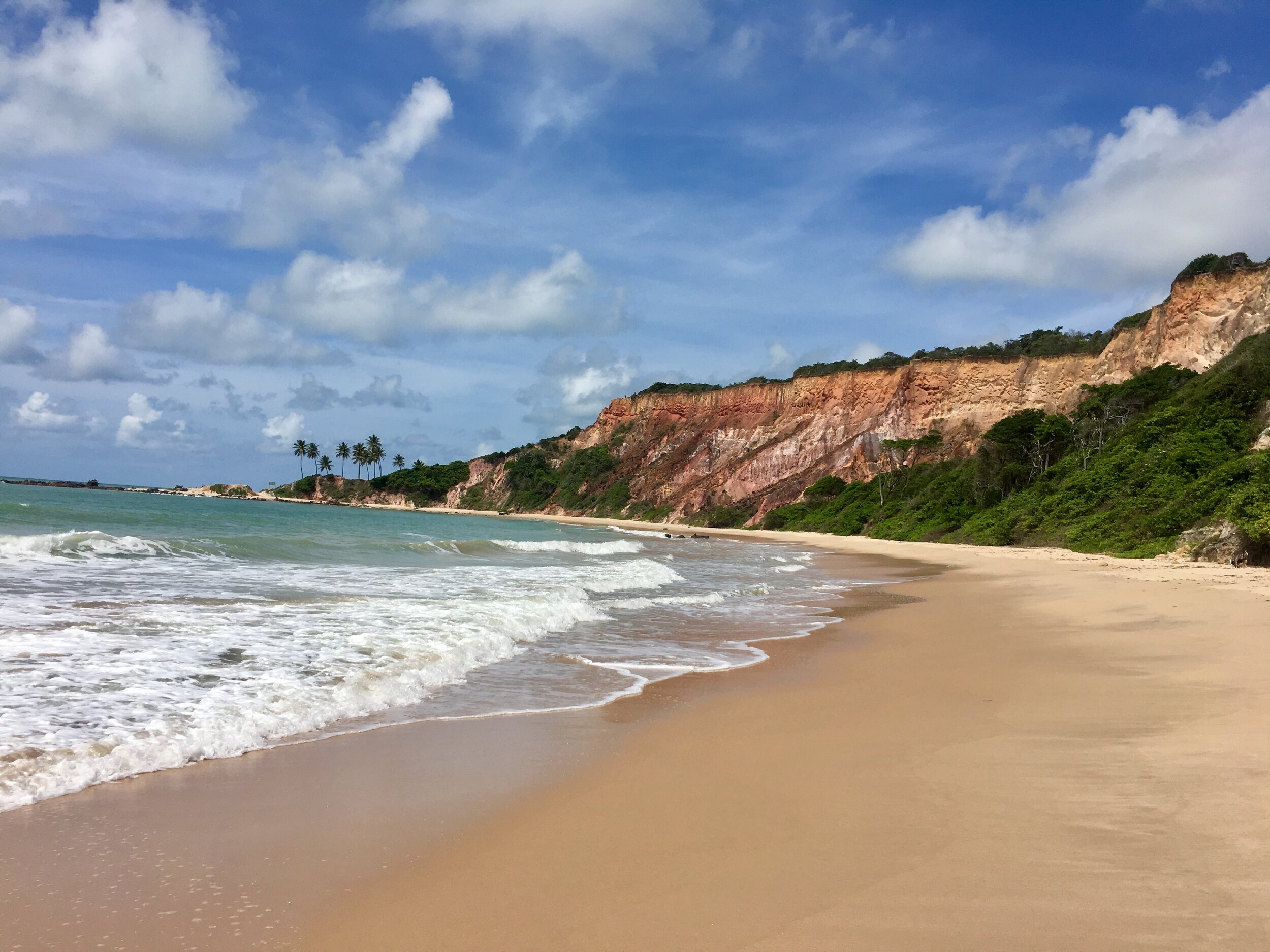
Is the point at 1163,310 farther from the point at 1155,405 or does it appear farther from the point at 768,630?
the point at 768,630

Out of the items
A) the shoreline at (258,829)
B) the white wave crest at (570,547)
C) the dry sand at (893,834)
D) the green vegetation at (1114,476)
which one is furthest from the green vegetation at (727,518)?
the shoreline at (258,829)

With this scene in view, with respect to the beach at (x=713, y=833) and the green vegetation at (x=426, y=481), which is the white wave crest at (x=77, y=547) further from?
the green vegetation at (x=426, y=481)

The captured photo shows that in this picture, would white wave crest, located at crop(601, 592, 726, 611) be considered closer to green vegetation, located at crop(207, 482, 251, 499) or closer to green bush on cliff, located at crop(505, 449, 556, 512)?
green bush on cliff, located at crop(505, 449, 556, 512)

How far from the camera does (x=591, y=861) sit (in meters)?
3.23

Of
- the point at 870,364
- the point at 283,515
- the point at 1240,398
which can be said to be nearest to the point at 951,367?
the point at 870,364

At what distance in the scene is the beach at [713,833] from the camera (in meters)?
2.62

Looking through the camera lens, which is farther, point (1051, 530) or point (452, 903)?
point (1051, 530)

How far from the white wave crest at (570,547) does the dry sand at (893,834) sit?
20978 millimetres

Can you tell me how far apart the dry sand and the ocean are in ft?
6.89

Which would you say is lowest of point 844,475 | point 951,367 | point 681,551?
point 681,551

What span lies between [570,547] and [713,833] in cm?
2548

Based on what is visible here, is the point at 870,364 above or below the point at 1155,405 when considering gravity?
above

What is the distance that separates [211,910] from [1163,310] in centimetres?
4821

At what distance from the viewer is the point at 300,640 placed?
7961 millimetres
